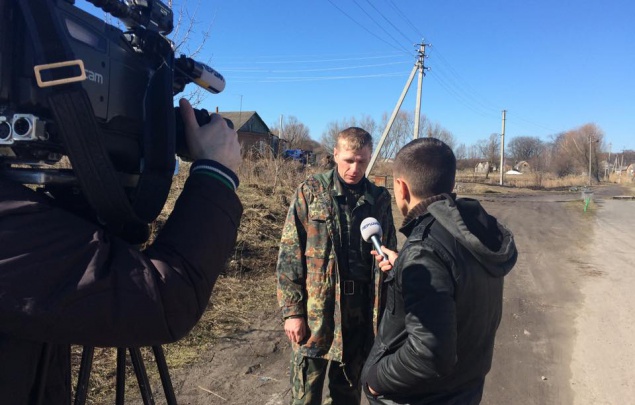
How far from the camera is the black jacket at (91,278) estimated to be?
84cm

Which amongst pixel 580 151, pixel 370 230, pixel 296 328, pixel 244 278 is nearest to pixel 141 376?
pixel 370 230

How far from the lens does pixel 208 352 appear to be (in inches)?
176

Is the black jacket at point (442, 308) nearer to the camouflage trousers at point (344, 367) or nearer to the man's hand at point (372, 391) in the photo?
the man's hand at point (372, 391)

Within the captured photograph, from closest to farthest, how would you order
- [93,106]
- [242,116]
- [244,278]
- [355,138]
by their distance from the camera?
[93,106], [355,138], [244,278], [242,116]

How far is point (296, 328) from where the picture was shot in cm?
297

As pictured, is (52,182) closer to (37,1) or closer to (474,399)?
(37,1)

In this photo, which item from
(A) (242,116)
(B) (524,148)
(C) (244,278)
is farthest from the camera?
(B) (524,148)

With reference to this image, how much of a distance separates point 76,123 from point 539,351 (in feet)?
17.9

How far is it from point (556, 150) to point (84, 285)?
9155 centimetres

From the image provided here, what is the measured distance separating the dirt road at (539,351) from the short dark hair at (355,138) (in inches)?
84.0

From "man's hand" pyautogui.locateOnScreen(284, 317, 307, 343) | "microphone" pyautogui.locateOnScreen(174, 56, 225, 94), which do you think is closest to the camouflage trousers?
"man's hand" pyautogui.locateOnScreen(284, 317, 307, 343)

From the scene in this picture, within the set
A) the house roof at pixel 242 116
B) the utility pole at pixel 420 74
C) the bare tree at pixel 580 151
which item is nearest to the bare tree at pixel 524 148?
the bare tree at pixel 580 151

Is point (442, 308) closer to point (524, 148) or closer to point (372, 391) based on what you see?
point (372, 391)

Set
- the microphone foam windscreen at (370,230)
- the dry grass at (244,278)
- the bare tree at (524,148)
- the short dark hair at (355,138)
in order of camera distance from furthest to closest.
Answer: the bare tree at (524,148) < the dry grass at (244,278) < the short dark hair at (355,138) < the microphone foam windscreen at (370,230)
